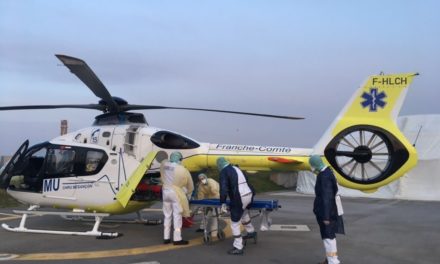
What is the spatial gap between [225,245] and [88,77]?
4483 mm

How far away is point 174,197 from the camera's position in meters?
9.35

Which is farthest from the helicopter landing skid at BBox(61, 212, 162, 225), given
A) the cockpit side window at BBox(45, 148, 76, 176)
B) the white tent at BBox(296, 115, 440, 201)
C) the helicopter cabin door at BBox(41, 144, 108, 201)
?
the white tent at BBox(296, 115, 440, 201)

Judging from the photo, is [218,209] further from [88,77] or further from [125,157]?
[88,77]

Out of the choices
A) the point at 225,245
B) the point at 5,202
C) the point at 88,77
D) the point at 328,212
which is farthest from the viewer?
the point at 5,202

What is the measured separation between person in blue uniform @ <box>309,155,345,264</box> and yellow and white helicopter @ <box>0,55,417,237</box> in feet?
7.82

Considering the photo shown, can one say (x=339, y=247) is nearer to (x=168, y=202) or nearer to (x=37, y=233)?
(x=168, y=202)

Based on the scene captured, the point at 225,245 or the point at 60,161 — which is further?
the point at 60,161

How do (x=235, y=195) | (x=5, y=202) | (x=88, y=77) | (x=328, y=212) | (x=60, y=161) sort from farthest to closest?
1. (x=5, y=202)
2. (x=60, y=161)
3. (x=88, y=77)
4. (x=235, y=195)
5. (x=328, y=212)

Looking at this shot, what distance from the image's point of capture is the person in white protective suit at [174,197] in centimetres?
934

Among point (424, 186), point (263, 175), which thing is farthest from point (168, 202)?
point (263, 175)

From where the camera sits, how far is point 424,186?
2417 cm

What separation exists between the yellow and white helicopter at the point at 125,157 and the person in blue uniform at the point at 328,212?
2.38 m

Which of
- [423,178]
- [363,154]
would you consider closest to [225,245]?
[363,154]

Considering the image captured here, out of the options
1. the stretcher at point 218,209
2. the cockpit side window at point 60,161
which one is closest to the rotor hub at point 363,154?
Answer: the stretcher at point 218,209
